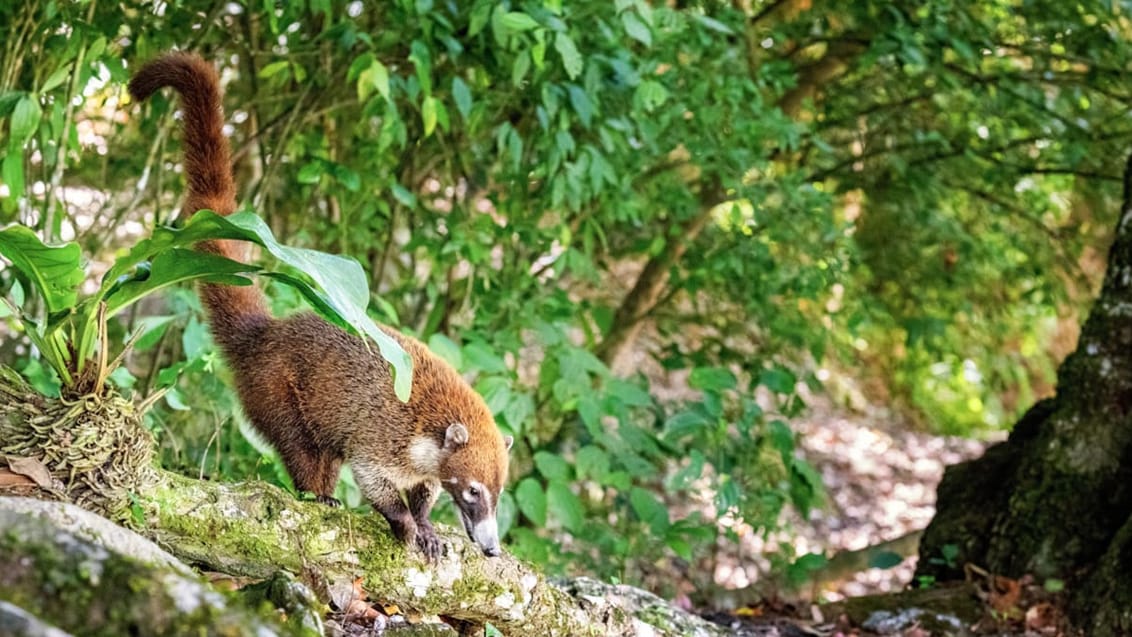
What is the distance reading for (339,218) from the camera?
5.04 meters

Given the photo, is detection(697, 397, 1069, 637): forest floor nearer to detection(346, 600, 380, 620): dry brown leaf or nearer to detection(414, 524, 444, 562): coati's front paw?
detection(414, 524, 444, 562): coati's front paw

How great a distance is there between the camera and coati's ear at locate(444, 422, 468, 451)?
338 centimetres

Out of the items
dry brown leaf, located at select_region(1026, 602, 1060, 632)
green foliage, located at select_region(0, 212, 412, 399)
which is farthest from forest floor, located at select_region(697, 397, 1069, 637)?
green foliage, located at select_region(0, 212, 412, 399)

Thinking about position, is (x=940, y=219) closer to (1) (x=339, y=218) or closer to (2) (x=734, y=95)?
(2) (x=734, y=95)

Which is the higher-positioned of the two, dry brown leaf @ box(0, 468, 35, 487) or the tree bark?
dry brown leaf @ box(0, 468, 35, 487)

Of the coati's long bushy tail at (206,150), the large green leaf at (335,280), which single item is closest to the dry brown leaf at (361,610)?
the large green leaf at (335,280)

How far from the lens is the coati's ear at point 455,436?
3.38m

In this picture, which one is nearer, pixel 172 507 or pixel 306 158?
pixel 172 507

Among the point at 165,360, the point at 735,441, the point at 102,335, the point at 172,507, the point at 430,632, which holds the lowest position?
the point at 735,441

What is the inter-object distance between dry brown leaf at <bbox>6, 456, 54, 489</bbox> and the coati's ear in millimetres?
1357

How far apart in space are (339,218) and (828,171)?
3.03 metres

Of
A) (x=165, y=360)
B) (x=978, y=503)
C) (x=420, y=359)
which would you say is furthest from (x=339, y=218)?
(x=978, y=503)

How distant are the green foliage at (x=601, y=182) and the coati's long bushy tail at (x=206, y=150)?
0.15 m

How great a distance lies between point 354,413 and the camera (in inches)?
132
